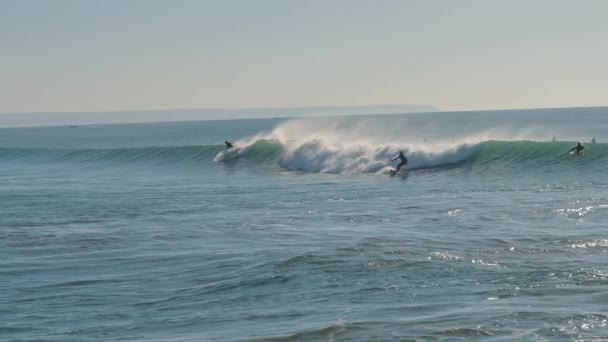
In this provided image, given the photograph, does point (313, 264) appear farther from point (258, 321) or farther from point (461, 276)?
point (258, 321)

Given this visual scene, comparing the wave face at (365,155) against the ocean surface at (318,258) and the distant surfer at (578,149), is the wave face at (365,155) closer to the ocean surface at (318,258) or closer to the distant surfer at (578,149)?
the distant surfer at (578,149)

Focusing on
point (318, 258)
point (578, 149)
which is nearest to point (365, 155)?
point (578, 149)

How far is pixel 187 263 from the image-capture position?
59.4 ft

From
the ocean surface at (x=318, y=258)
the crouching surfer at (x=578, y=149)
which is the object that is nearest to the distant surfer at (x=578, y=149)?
the crouching surfer at (x=578, y=149)

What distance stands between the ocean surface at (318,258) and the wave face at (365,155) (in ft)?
1.83

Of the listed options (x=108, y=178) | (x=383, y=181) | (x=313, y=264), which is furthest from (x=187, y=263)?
(x=108, y=178)

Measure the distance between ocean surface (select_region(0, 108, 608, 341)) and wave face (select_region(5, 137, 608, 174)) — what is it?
0.56m

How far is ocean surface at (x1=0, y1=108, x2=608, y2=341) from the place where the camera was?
1300 cm

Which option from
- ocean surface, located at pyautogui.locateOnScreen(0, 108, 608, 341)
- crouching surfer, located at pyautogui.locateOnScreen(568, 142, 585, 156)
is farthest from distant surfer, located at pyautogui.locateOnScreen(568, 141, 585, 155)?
ocean surface, located at pyautogui.locateOnScreen(0, 108, 608, 341)

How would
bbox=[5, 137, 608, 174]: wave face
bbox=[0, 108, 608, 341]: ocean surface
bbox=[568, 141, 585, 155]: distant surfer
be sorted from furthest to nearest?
bbox=[5, 137, 608, 174]: wave face, bbox=[568, 141, 585, 155]: distant surfer, bbox=[0, 108, 608, 341]: ocean surface

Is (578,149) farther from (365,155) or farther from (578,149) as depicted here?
(365,155)

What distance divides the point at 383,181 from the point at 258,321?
24454mm

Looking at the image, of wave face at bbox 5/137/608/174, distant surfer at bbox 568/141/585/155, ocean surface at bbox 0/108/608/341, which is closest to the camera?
ocean surface at bbox 0/108/608/341

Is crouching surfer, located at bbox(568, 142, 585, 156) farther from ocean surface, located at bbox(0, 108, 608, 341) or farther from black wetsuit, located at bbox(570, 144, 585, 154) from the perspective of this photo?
ocean surface, located at bbox(0, 108, 608, 341)
